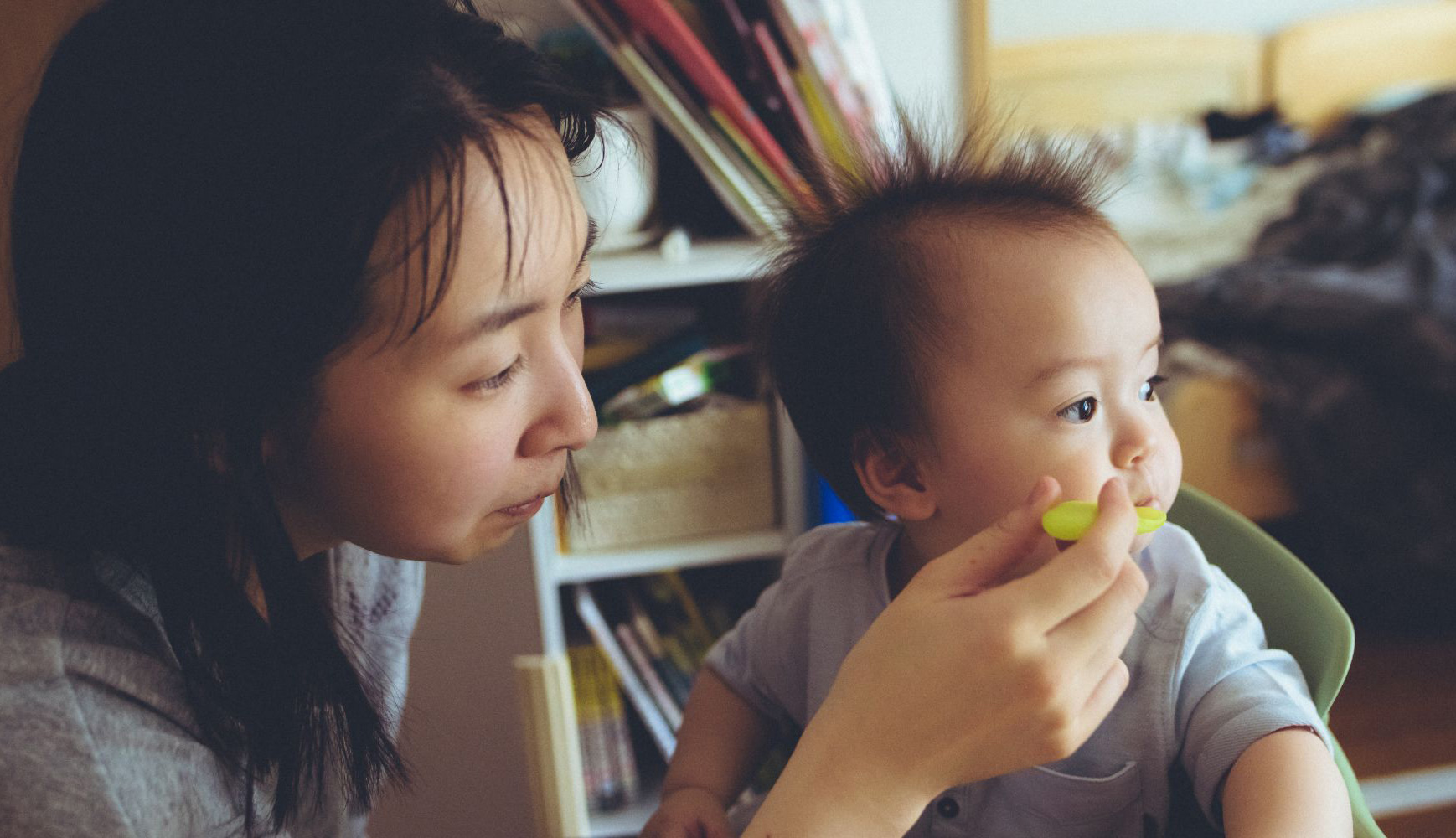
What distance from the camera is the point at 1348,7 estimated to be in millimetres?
3654

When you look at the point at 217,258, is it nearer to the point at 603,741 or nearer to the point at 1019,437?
the point at 1019,437

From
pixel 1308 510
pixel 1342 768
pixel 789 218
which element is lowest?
pixel 1308 510

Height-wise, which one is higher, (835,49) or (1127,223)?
(835,49)

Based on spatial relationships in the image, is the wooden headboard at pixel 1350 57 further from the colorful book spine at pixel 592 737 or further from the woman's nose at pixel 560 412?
the woman's nose at pixel 560 412

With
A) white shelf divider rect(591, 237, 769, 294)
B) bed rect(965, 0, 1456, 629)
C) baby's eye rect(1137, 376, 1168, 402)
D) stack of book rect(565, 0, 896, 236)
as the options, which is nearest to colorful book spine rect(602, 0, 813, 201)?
stack of book rect(565, 0, 896, 236)

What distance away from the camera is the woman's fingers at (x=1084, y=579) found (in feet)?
1.80

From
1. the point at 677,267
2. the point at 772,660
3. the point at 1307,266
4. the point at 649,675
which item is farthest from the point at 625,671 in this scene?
the point at 1307,266

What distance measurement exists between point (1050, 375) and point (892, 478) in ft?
0.49

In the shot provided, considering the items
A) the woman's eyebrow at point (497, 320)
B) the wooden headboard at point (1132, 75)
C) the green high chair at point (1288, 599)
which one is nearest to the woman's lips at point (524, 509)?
the woman's eyebrow at point (497, 320)

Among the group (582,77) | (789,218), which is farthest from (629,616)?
(789,218)

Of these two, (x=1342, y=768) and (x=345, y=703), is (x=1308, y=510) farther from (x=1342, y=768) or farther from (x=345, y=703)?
(x=345, y=703)

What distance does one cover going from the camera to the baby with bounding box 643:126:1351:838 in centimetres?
68

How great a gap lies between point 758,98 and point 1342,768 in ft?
3.07

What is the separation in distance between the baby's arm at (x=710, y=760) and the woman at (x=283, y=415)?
0.25m
